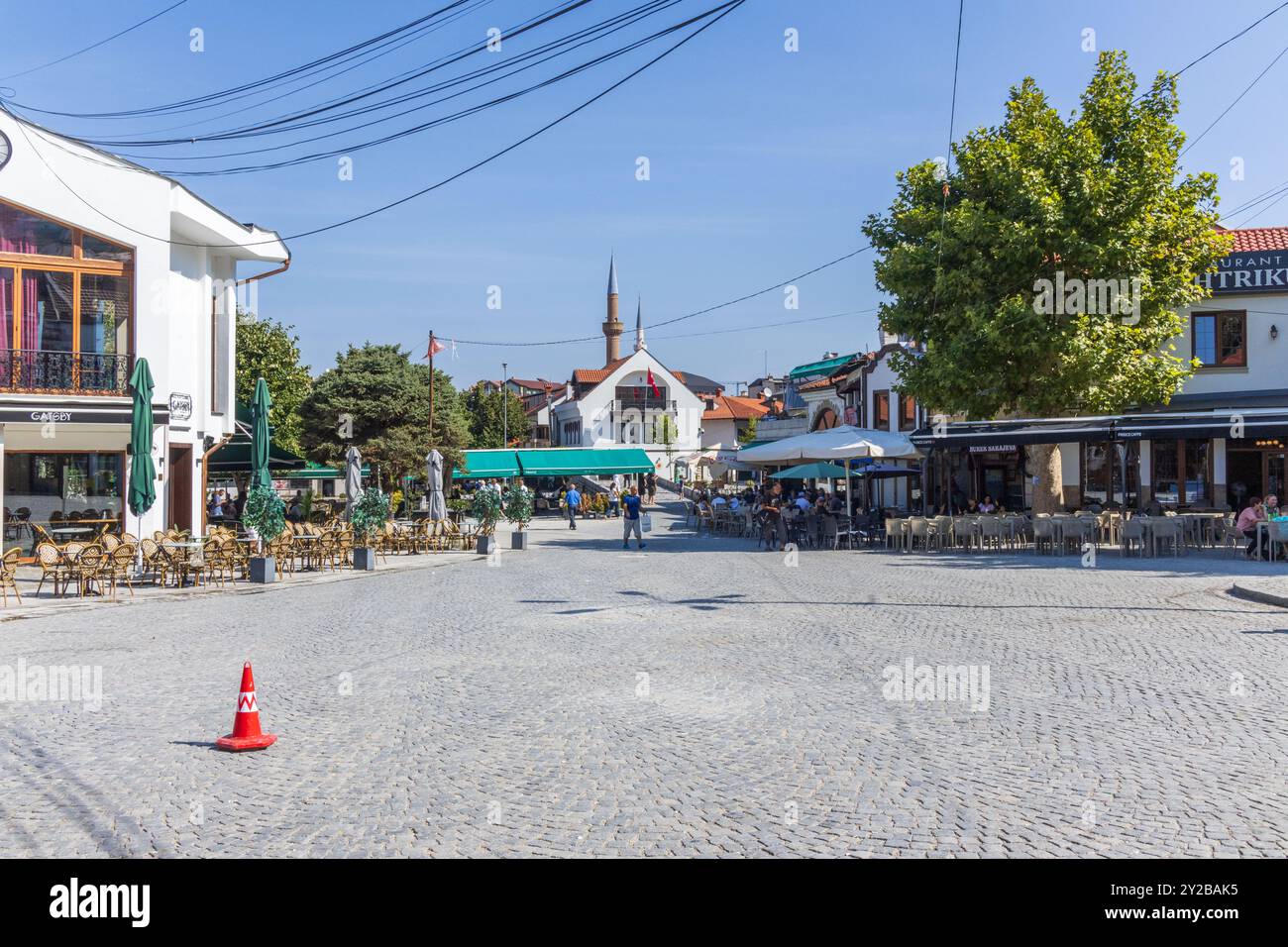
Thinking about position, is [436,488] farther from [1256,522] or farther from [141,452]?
[1256,522]

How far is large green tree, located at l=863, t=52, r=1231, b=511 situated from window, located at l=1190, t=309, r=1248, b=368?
18.0 ft

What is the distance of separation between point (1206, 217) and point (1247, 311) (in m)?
6.86

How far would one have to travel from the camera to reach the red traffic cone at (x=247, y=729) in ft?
23.1

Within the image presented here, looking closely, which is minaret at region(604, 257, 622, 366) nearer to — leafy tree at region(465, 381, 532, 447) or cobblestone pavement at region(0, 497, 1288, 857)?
leafy tree at region(465, 381, 532, 447)

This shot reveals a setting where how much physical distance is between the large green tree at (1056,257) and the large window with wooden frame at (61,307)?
17332 millimetres

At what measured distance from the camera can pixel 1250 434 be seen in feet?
78.1

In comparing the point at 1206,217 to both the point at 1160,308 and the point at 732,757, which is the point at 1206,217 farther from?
the point at 732,757

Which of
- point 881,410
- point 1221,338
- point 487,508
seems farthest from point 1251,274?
point 487,508

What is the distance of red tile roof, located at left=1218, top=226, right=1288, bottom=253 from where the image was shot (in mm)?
31922

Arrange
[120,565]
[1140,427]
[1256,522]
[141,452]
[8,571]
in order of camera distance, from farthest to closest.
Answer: [1140,427], [1256,522], [141,452], [120,565], [8,571]

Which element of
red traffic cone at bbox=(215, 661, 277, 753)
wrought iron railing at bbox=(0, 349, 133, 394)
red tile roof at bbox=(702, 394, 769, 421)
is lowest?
red traffic cone at bbox=(215, 661, 277, 753)

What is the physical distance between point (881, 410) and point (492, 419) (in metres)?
43.0

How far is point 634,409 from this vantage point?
8400 cm

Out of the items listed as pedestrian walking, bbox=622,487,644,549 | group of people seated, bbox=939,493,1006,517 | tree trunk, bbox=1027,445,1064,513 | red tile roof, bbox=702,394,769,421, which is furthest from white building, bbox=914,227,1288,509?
red tile roof, bbox=702,394,769,421
